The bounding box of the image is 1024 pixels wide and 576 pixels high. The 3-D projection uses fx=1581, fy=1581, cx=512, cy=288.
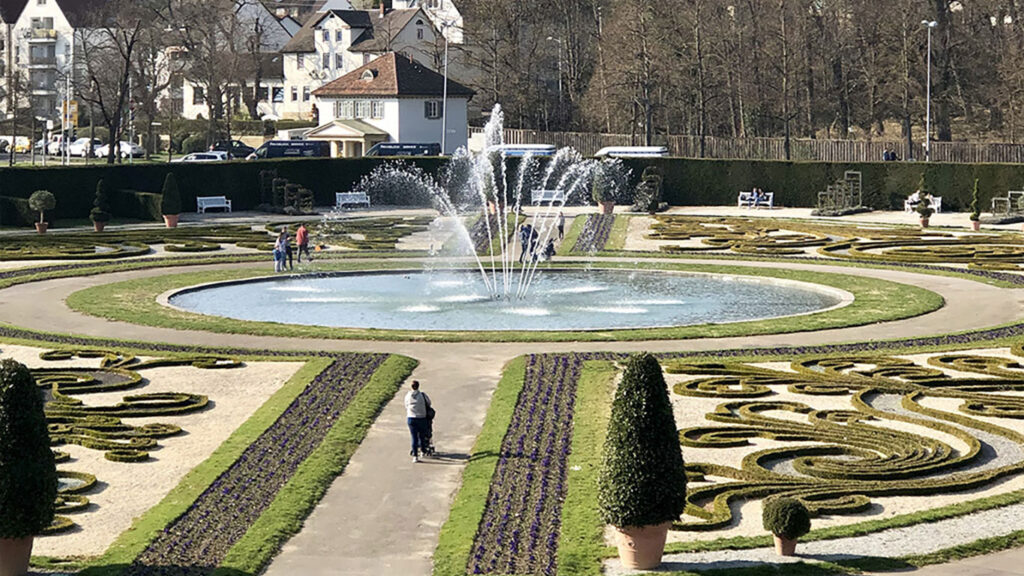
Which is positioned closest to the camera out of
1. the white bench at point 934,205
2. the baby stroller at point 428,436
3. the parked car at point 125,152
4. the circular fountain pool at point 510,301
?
the baby stroller at point 428,436

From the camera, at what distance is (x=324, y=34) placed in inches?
5399

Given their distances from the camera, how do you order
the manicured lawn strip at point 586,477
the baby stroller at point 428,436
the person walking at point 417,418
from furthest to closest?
the baby stroller at point 428,436 → the person walking at point 417,418 → the manicured lawn strip at point 586,477

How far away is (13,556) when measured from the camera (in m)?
19.8

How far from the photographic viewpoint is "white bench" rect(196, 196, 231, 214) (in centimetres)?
7444

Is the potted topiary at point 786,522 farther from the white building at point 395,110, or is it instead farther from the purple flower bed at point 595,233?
the white building at point 395,110

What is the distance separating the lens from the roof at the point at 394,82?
10600 centimetres

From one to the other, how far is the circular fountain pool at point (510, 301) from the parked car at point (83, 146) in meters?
67.7

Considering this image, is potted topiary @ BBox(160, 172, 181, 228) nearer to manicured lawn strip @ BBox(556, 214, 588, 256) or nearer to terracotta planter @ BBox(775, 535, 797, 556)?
manicured lawn strip @ BBox(556, 214, 588, 256)

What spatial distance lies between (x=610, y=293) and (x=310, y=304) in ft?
29.7

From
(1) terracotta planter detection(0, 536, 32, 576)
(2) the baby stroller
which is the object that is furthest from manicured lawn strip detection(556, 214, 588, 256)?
(1) terracotta planter detection(0, 536, 32, 576)

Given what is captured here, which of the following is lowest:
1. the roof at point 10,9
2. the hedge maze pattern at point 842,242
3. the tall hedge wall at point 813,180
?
the hedge maze pattern at point 842,242

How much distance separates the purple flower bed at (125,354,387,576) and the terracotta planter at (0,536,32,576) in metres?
1.32

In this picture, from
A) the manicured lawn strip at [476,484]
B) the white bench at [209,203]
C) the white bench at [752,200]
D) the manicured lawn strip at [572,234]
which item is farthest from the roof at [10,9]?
the manicured lawn strip at [476,484]

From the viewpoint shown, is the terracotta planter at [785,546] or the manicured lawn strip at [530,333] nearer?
the terracotta planter at [785,546]
